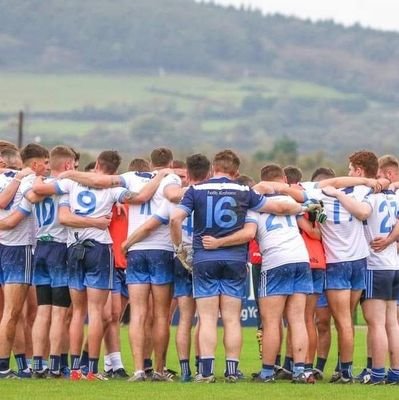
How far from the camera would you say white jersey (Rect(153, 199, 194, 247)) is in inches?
615

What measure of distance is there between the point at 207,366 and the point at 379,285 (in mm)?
2201

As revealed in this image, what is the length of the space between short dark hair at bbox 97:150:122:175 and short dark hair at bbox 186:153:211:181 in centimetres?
83

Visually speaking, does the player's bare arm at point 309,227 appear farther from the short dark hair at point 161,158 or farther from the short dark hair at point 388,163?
the short dark hair at point 161,158

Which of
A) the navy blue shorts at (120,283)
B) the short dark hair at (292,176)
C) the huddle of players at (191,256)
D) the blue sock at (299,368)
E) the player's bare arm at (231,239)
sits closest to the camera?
the player's bare arm at (231,239)

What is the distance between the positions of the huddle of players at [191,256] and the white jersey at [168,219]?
0.05 ft

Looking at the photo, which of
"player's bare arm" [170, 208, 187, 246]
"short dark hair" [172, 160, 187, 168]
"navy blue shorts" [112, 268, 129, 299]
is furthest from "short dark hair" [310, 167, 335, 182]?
"navy blue shorts" [112, 268, 129, 299]

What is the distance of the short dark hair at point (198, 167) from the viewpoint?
602 inches

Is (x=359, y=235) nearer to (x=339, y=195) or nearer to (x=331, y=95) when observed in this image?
(x=339, y=195)

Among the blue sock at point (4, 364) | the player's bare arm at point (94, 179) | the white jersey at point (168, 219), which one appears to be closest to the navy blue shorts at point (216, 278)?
the white jersey at point (168, 219)

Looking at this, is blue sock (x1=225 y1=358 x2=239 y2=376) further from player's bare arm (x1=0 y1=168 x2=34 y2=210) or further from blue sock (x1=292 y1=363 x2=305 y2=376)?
player's bare arm (x1=0 y1=168 x2=34 y2=210)

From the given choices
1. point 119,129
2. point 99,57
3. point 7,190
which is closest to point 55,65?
point 99,57

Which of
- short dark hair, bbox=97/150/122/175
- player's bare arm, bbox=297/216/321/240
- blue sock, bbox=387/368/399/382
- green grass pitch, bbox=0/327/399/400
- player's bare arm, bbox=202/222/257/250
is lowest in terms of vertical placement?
green grass pitch, bbox=0/327/399/400

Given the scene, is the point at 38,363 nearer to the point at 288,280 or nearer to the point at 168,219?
the point at 168,219

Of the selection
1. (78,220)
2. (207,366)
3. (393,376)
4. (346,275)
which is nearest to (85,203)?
(78,220)
